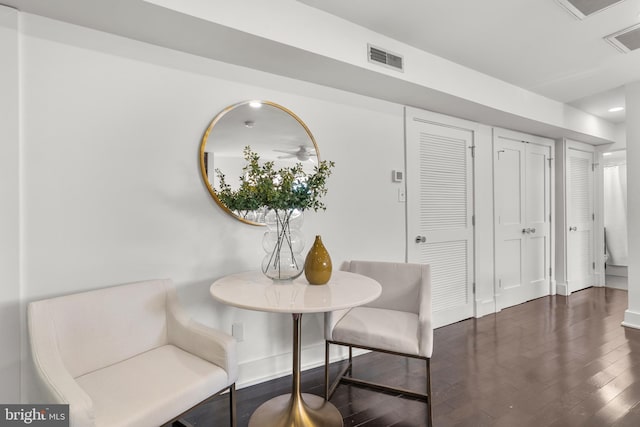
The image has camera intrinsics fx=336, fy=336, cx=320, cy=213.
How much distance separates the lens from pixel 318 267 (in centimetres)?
184

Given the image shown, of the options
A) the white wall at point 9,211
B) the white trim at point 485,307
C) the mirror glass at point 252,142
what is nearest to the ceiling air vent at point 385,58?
the mirror glass at point 252,142

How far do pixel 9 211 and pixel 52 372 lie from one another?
807 millimetres

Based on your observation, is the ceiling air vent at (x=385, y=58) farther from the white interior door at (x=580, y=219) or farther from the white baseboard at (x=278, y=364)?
the white interior door at (x=580, y=219)

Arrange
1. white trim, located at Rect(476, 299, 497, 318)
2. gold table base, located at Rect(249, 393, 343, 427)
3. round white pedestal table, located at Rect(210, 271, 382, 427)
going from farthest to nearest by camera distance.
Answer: white trim, located at Rect(476, 299, 497, 318), gold table base, located at Rect(249, 393, 343, 427), round white pedestal table, located at Rect(210, 271, 382, 427)

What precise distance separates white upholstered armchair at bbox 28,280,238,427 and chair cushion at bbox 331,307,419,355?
28.6 inches

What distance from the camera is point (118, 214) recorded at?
184 cm

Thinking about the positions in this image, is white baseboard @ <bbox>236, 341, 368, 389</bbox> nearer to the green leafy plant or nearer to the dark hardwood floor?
the dark hardwood floor

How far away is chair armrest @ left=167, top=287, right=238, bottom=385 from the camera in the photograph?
154 cm

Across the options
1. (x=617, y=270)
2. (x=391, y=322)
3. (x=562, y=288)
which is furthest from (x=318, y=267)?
(x=617, y=270)

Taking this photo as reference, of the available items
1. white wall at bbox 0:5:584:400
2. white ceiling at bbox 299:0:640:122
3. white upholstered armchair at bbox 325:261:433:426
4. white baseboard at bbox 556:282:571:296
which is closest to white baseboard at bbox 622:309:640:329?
white baseboard at bbox 556:282:571:296

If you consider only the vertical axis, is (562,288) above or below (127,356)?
below

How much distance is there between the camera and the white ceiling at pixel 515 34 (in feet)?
6.89

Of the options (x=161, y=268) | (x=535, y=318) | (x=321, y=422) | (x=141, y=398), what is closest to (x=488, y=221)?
(x=535, y=318)

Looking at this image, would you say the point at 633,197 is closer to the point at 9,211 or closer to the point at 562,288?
the point at 562,288
